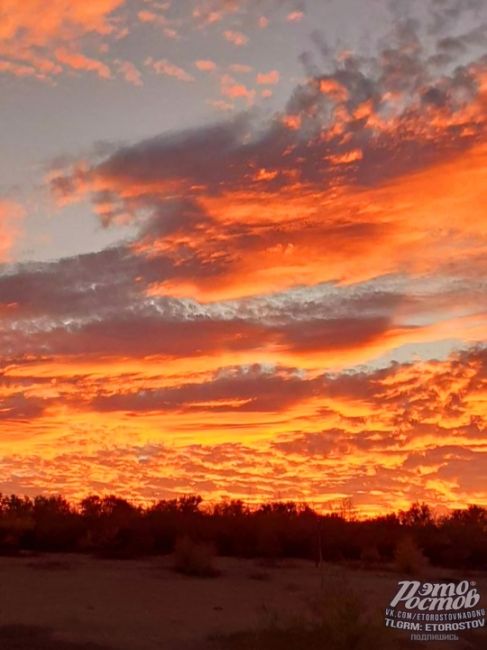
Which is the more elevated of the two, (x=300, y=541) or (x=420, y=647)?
(x=300, y=541)

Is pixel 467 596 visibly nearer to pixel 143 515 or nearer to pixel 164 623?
pixel 164 623

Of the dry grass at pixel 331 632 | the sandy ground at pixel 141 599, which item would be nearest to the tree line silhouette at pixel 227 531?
the sandy ground at pixel 141 599

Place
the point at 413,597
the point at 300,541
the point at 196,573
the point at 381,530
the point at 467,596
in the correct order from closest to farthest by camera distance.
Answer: the point at 413,597 → the point at 467,596 → the point at 196,573 → the point at 300,541 → the point at 381,530

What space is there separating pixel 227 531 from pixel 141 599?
14.1 meters

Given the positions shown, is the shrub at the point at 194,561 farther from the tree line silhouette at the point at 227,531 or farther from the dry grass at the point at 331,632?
the dry grass at the point at 331,632

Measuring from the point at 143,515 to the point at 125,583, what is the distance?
11.7m

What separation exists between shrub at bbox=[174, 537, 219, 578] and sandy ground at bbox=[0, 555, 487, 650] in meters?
0.41

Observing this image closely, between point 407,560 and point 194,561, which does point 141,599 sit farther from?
point 407,560

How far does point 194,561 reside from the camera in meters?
29.4

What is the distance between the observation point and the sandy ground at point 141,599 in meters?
19.2

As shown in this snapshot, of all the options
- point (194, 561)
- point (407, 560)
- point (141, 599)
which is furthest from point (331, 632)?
point (407, 560)

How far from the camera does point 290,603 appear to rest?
25.1 m

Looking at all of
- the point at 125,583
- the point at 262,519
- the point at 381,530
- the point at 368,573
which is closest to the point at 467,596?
the point at 368,573

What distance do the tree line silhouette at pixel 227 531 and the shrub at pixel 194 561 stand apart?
3.54 m
